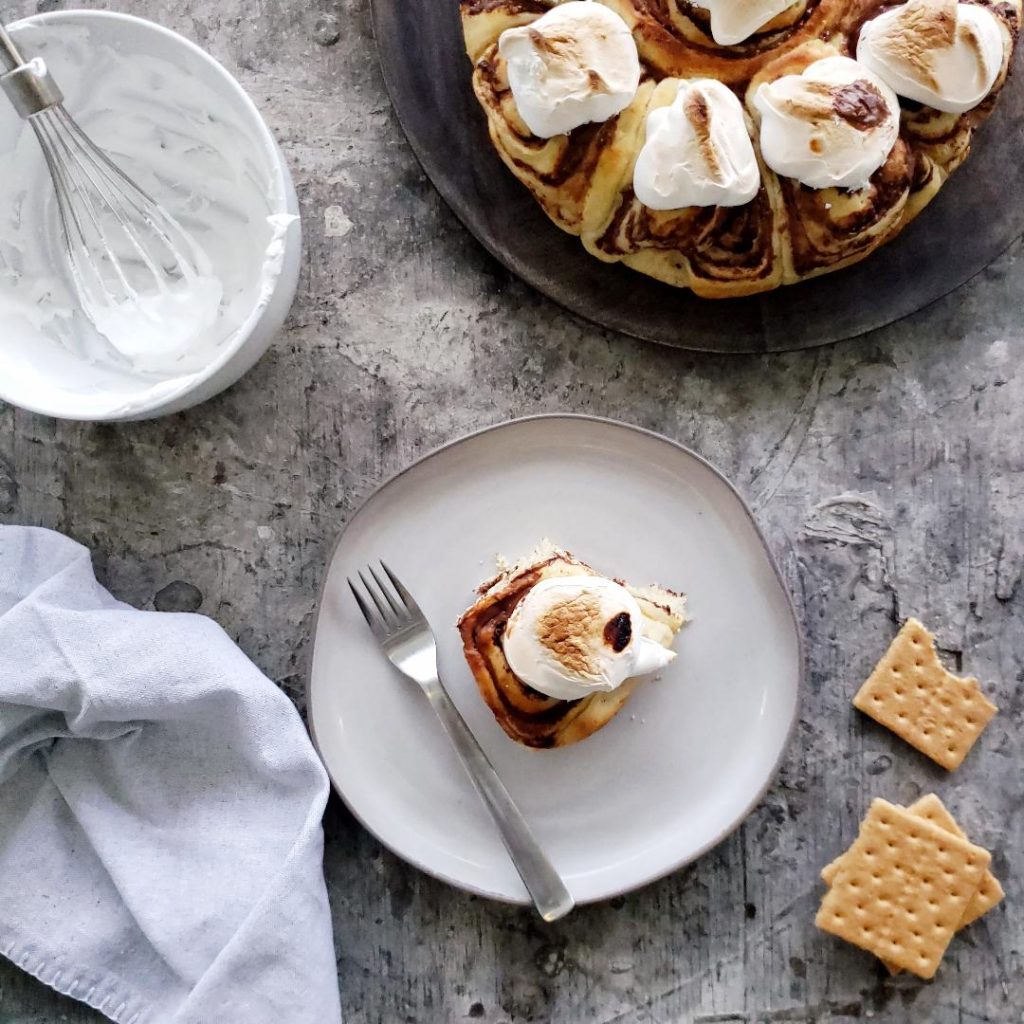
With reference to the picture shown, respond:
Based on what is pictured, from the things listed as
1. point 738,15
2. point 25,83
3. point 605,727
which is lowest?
point 605,727

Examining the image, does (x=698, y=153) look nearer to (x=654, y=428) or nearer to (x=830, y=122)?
(x=830, y=122)

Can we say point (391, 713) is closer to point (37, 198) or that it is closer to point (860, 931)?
point (860, 931)

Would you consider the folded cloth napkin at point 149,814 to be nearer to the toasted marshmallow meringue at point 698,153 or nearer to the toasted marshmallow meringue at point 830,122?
the toasted marshmallow meringue at point 698,153

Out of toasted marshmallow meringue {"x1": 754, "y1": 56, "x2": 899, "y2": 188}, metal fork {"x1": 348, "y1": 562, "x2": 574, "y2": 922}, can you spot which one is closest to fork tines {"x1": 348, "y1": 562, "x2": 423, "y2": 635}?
metal fork {"x1": 348, "y1": 562, "x2": 574, "y2": 922}

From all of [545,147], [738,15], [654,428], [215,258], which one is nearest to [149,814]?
[215,258]

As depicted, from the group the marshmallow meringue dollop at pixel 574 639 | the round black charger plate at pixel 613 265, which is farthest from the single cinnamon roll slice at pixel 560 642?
the round black charger plate at pixel 613 265

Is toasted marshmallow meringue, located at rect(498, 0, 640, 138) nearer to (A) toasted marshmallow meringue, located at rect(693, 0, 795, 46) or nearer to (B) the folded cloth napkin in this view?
(A) toasted marshmallow meringue, located at rect(693, 0, 795, 46)
